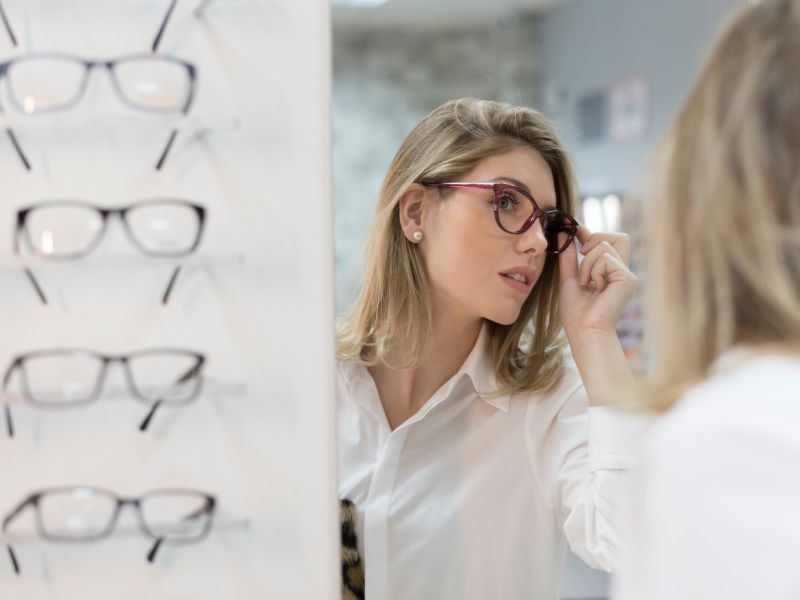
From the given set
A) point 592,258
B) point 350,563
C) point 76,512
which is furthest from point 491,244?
point 76,512

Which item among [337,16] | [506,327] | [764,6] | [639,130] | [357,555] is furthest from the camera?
[337,16]

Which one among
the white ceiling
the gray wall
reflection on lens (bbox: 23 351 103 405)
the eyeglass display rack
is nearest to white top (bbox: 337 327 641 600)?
the eyeglass display rack

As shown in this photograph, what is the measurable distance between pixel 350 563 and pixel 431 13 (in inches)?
157

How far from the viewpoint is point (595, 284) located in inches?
56.6

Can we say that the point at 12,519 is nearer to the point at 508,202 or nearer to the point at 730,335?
the point at 730,335

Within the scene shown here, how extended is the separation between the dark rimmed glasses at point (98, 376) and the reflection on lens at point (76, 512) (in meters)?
0.07

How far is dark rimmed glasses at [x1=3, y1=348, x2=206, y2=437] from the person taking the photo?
2.88 ft

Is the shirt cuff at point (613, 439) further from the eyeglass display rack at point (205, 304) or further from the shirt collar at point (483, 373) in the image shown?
the eyeglass display rack at point (205, 304)

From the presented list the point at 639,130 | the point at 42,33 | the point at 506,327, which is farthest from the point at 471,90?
the point at 42,33

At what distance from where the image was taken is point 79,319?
89 cm

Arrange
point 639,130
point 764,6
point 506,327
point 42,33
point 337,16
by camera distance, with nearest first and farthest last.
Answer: point 764,6
point 42,33
point 506,327
point 639,130
point 337,16

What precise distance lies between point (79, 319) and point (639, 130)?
12.0 feet

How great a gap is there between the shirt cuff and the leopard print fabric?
364mm

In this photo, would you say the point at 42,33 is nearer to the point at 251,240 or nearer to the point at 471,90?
the point at 251,240
